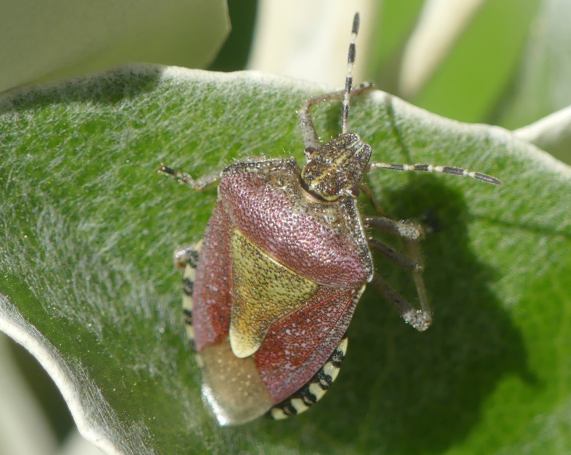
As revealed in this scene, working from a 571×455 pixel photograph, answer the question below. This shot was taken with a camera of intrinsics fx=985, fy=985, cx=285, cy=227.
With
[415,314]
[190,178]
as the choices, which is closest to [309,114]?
[190,178]

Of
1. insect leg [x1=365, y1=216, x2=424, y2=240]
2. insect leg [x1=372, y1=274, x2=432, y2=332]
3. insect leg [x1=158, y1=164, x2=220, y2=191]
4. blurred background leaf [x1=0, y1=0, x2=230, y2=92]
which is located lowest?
insect leg [x1=372, y1=274, x2=432, y2=332]

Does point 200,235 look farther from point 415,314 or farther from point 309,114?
point 415,314

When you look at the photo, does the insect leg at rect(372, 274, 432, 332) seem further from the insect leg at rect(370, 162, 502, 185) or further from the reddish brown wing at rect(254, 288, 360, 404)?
the insect leg at rect(370, 162, 502, 185)

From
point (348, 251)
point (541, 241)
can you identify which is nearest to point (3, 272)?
point (348, 251)

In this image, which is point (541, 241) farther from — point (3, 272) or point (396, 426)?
point (3, 272)

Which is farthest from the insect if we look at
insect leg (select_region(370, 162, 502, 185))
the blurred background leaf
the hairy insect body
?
the blurred background leaf

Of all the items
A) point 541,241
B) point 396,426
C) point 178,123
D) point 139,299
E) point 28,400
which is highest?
point 178,123
